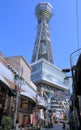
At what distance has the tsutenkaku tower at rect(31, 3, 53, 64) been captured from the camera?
455 ft

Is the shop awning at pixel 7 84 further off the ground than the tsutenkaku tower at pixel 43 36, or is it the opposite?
the tsutenkaku tower at pixel 43 36

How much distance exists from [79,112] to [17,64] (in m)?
28.0

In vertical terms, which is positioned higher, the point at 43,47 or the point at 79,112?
the point at 43,47

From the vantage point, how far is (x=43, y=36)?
14400 centimetres

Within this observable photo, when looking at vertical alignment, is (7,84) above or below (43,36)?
below

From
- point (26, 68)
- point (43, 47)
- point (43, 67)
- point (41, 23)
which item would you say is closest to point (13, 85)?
point (26, 68)

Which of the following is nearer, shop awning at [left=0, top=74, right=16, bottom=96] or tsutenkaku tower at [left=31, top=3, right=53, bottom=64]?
shop awning at [left=0, top=74, right=16, bottom=96]

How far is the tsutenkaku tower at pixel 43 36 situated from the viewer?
455ft

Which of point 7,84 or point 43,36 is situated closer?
point 7,84

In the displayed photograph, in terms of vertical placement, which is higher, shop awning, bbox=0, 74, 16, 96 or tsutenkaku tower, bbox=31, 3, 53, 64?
tsutenkaku tower, bbox=31, 3, 53, 64

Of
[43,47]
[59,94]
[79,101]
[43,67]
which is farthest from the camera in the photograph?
[43,47]

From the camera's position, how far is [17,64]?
40.1 meters

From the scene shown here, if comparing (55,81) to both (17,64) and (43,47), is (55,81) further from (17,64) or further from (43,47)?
(17,64)

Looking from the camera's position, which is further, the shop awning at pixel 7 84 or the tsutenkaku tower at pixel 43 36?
the tsutenkaku tower at pixel 43 36
